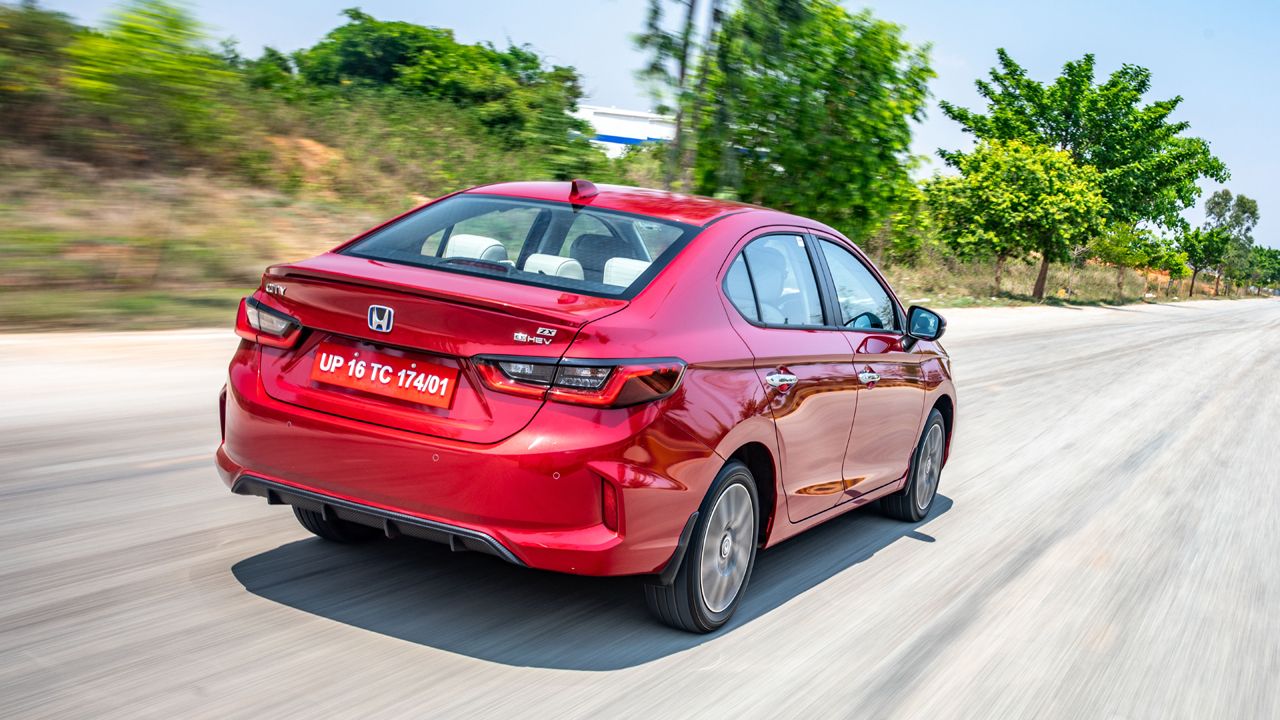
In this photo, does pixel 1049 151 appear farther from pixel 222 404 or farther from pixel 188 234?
pixel 222 404

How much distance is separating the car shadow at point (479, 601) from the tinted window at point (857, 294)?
1.27 meters

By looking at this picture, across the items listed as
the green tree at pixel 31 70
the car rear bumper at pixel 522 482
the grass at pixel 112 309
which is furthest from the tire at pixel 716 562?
the green tree at pixel 31 70

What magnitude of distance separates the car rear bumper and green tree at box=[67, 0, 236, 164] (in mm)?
10771

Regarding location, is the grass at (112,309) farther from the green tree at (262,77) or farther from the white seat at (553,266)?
the green tree at (262,77)

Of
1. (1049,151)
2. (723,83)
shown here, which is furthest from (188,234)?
(1049,151)

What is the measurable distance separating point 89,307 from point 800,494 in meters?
7.89

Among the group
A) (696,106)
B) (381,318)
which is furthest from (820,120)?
(381,318)

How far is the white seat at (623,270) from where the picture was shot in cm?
423

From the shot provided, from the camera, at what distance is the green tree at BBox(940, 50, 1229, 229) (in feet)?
210

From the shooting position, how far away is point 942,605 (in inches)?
206

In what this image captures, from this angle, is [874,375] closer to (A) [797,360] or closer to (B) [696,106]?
(A) [797,360]

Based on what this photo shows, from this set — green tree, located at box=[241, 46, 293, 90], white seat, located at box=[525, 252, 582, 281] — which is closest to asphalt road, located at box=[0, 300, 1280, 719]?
white seat, located at box=[525, 252, 582, 281]

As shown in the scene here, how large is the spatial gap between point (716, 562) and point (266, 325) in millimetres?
1822

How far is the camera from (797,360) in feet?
15.9
